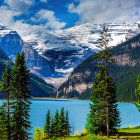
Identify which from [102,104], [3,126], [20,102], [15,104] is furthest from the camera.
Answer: [102,104]

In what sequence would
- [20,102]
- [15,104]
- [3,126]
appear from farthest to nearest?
1. [15,104]
2. [20,102]
3. [3,126]

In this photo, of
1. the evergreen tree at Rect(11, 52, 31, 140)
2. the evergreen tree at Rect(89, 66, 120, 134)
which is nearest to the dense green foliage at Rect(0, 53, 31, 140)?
the evergreen tree at Rect(11, 52, 31, 140)

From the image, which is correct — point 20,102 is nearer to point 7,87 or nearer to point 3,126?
point 7,87

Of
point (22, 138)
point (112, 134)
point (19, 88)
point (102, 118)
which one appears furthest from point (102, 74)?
point (22, 138)

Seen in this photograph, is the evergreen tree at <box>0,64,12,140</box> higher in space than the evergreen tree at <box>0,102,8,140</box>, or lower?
higher

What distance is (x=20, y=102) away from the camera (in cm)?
3878

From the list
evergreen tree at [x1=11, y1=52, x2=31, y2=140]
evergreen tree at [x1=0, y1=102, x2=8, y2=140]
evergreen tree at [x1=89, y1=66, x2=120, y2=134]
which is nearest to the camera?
evergreen tree at [x1=0, y1=102, x2=8, y2=140]

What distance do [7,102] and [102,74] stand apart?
1832cm

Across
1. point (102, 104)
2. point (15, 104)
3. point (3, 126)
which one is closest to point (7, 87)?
point (15, 104)

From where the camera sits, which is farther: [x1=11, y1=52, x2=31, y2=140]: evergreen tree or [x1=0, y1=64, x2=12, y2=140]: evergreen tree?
[x1=0, y1=64, x2=12, y2=140]: evergreen tree

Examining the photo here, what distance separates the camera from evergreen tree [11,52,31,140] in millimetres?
37844

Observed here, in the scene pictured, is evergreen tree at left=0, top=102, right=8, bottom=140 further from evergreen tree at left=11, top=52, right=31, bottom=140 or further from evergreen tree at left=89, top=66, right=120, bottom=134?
evergreen tree at left=89, top=66, right=120, bottom=134

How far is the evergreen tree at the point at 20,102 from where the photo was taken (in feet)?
124

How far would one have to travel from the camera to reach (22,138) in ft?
124
